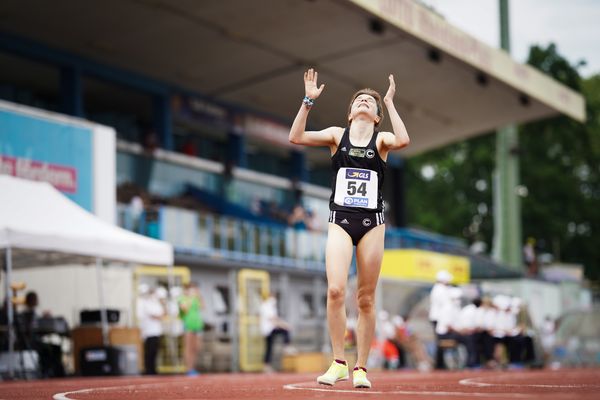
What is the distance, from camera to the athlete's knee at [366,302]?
975 centimetres

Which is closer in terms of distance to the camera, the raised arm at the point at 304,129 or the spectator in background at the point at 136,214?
the raised arm at the point at 304,129

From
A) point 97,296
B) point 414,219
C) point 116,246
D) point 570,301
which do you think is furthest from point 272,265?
point 414,219

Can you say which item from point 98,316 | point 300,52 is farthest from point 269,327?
point 300,52

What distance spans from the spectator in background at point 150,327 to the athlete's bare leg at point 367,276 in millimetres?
13601

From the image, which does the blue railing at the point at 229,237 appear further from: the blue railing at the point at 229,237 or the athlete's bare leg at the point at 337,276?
the athlete's bare leg at the point at 337,276

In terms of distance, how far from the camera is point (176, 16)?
30.0 metres

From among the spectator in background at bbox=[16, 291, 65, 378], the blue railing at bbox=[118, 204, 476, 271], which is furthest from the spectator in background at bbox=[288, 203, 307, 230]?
the spectator in background at bbox=[16, 291, 65, 378]

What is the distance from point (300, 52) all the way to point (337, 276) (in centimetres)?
2537

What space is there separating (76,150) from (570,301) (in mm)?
27478

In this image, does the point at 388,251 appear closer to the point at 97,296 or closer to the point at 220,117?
the point at 220,117

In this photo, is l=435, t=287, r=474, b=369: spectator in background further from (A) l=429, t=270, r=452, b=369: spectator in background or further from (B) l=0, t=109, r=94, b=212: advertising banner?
(B) l=0, t=109, r=94, b=212: advertising banner

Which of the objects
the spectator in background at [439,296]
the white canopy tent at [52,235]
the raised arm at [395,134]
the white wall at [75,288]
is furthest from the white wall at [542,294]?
the raised arm at [395,134]

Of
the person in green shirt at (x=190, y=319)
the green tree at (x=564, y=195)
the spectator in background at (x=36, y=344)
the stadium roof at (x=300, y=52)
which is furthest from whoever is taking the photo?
the green tree at (x=564, y=195)

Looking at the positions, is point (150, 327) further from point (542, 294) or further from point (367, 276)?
point (542, 294)
